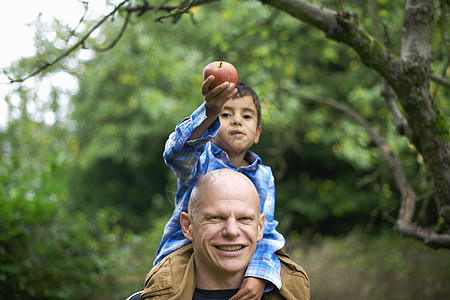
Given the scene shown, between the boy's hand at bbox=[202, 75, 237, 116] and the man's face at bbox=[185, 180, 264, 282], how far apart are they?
0.38 metres

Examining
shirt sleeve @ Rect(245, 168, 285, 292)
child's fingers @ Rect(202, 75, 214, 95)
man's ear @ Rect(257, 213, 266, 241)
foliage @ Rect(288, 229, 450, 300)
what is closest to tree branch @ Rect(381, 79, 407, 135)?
shirt sleeve @ Rect(245, 168, 285, 292)

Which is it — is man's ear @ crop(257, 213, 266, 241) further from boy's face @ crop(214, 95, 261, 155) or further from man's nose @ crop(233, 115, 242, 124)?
man's nose @ crop(233, 115, 242, 124)

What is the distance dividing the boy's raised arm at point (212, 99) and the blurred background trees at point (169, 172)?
1.59 m

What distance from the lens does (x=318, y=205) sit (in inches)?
365

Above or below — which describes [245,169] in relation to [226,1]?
below

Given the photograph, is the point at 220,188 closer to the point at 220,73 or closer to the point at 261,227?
the point at 261,227

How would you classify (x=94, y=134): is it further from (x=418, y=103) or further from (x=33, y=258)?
(x=418, y=103)

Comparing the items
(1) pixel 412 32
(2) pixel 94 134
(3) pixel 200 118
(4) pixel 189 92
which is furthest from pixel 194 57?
(3) pixel 200 118

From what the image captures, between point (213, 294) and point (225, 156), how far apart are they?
26.8 inches

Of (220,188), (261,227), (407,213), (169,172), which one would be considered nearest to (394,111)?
(407,213)

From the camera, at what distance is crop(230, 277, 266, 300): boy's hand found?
6.58ft

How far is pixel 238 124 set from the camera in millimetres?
2354

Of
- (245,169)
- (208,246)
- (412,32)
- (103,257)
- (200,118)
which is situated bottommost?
(103,257)

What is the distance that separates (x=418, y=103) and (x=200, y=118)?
144 cm
